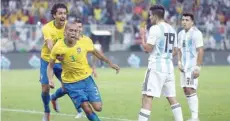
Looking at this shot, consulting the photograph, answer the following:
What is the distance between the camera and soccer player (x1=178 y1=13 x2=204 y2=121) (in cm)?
1395

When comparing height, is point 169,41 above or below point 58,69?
above

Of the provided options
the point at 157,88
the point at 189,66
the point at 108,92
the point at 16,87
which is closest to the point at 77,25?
the point at 157,88

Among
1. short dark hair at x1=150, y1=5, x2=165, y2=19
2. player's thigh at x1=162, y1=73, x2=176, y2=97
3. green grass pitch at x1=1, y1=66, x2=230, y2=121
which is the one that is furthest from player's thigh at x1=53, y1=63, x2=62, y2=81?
short dark hair at x1=150, y1=5, x2=165, y2=19

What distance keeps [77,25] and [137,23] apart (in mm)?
25500

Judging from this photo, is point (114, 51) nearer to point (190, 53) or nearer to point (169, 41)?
point (190, 53)

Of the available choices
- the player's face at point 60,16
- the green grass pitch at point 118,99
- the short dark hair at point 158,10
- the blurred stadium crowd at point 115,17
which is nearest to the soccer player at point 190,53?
the green grass pitch at point 118,99

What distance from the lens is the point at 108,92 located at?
20578 millimetres

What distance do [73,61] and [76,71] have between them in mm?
194

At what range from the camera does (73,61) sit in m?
11.6

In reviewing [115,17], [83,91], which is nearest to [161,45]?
[83,91]

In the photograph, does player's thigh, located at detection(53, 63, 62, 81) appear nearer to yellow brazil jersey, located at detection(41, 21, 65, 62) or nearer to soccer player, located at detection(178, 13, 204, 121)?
yellow brazil jersey, located at detection(41, 21, 65, 62)

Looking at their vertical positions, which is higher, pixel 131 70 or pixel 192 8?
pixel 192 8

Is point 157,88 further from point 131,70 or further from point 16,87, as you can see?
point 131,70

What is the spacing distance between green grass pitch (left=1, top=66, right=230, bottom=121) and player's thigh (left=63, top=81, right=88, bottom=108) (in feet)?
8.66
